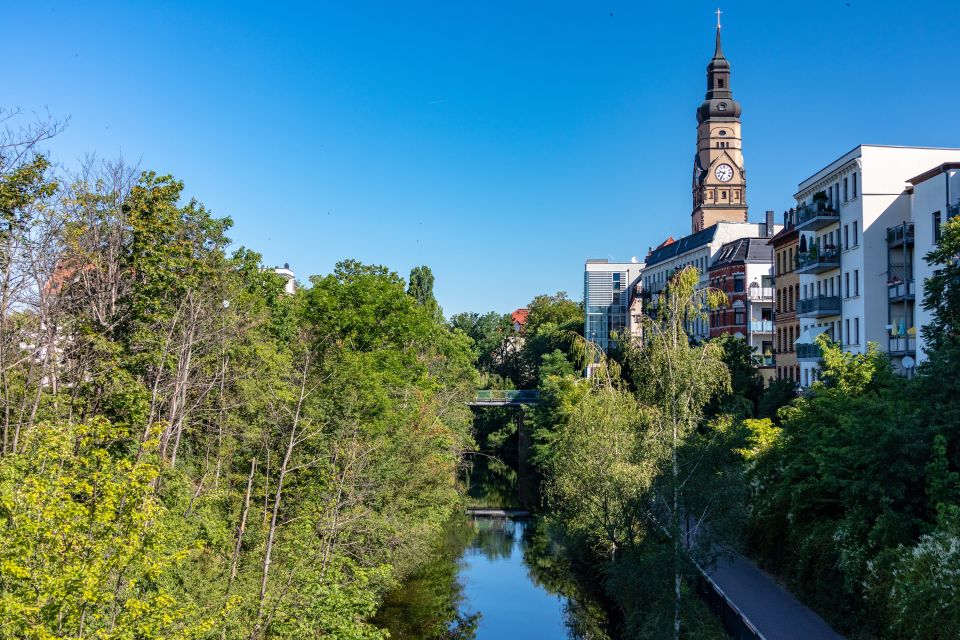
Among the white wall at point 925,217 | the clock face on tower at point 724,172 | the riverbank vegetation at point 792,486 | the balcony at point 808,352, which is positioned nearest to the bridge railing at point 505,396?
the balcony at point 808,352

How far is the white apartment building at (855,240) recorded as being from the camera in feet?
143

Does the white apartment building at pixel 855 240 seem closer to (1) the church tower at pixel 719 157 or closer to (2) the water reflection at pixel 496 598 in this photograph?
(2) the water reflection at pixel 496 598

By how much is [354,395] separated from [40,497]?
18.9 meters

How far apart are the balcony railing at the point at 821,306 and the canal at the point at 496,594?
19.0 meters

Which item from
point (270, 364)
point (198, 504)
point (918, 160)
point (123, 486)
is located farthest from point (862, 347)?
point (123, 486)

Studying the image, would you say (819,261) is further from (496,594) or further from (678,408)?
(678,408)

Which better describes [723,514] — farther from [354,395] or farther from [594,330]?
[594,330]

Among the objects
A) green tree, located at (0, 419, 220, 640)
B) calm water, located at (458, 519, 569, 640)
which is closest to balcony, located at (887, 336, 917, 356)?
calm water, located at (458, 519, 569, 640)

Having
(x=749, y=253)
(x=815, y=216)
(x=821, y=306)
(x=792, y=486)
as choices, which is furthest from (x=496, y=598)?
(x=749, y=253)

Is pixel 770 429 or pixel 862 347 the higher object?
pixel 862 347

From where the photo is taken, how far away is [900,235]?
42469 mm

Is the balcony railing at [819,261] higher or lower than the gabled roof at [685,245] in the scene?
lower

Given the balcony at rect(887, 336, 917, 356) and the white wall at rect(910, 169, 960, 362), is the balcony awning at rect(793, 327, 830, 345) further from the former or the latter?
the white wall at rect(910, 169, 960, 362)

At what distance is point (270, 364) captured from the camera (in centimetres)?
3219
